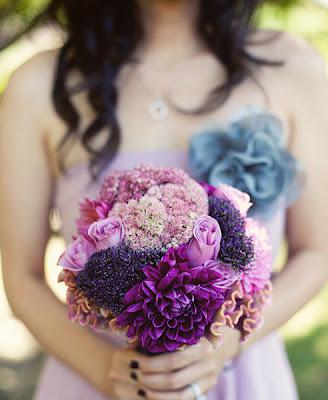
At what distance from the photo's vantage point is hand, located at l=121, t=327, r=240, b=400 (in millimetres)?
1847

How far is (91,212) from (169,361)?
1.43ft

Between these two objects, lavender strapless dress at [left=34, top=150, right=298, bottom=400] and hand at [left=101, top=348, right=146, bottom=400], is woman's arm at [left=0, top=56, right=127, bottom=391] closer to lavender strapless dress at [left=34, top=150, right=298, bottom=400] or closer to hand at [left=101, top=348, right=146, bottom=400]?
lavender strapless dress at [left=34, top=150, right=298, bottom=400]

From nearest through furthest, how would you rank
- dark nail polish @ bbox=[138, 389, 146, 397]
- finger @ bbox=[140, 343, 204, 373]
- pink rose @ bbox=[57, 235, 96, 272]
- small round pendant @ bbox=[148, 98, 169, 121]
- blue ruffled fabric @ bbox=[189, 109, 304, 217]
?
pink rose @ bbox=[57, 235, 96, 272]
finger @ bbox=[140, 343, 204, 373]
dark nail polish @ bbox=[138, 389, 146, 397]
blue ruffled fabric @ bbox=[189, 109, 304, 217]
small round pendant @ bbox=[148, 98, 169, 121]

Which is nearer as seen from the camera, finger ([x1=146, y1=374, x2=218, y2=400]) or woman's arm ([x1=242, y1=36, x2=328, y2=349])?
finger ([x1=146, y1=374, x2=218, y2=400])

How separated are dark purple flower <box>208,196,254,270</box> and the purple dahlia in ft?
0.11

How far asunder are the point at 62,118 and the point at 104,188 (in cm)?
69

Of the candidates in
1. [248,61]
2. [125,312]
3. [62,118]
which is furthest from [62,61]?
[125,312]

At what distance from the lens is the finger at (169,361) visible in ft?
6.03

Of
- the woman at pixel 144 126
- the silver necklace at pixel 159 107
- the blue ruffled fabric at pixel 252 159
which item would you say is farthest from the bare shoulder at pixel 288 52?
the silver necklace at pixel 159 107

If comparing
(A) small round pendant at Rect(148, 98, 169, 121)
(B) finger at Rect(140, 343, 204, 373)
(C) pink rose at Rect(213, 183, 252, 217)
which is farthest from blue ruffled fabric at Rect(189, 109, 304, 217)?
(B) finger at Rect(140, 343, 204, 373)

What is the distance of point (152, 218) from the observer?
157 cm

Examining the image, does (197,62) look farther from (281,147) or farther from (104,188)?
(104,188)

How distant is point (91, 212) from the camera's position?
171 centimetres

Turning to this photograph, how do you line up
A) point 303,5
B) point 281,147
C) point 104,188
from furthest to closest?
1. point 303,5
2. point 281,147
3. point 104,188
